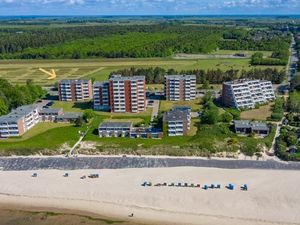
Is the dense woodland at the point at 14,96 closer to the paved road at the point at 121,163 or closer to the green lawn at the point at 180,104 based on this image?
the paved road at the point at 121,163

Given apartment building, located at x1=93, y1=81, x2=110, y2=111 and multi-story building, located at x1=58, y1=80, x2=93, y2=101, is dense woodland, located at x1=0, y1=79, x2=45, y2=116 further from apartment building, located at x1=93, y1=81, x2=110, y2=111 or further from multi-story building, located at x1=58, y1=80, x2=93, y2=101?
apartment building, located at x1=93, y1=81, x2=110, y2=111

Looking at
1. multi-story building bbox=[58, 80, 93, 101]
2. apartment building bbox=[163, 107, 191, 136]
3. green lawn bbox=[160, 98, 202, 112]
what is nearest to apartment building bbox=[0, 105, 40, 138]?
multi-story building bbox=[58, 80, 93, 101]

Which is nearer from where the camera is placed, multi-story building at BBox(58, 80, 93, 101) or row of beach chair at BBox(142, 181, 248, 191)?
row of beach chair at BBox(142, 181, 248, 191)

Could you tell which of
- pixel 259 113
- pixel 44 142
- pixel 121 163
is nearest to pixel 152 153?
pixel 121 163

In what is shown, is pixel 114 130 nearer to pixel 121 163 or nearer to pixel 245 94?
pixel 121 163

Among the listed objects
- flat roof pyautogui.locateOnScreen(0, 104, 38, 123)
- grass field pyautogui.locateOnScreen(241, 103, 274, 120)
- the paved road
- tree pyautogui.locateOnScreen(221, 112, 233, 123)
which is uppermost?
flat roof pyautogui.locateOnScreen(0, 104, 38, 123)

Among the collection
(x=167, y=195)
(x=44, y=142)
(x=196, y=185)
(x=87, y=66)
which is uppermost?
(x=196, y=185)
